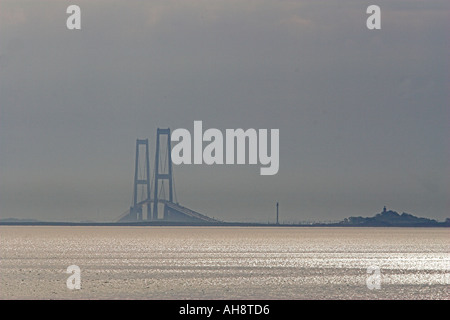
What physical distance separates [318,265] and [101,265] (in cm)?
2016

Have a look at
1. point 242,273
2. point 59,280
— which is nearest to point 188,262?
point 242,273

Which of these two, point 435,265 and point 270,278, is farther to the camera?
point 435,265

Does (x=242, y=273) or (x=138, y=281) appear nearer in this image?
(x=138, y=281)

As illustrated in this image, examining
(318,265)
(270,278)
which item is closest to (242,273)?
(270,278)

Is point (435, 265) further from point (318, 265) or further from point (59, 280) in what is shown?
point (59, 280)

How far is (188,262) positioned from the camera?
9950 centimetres
